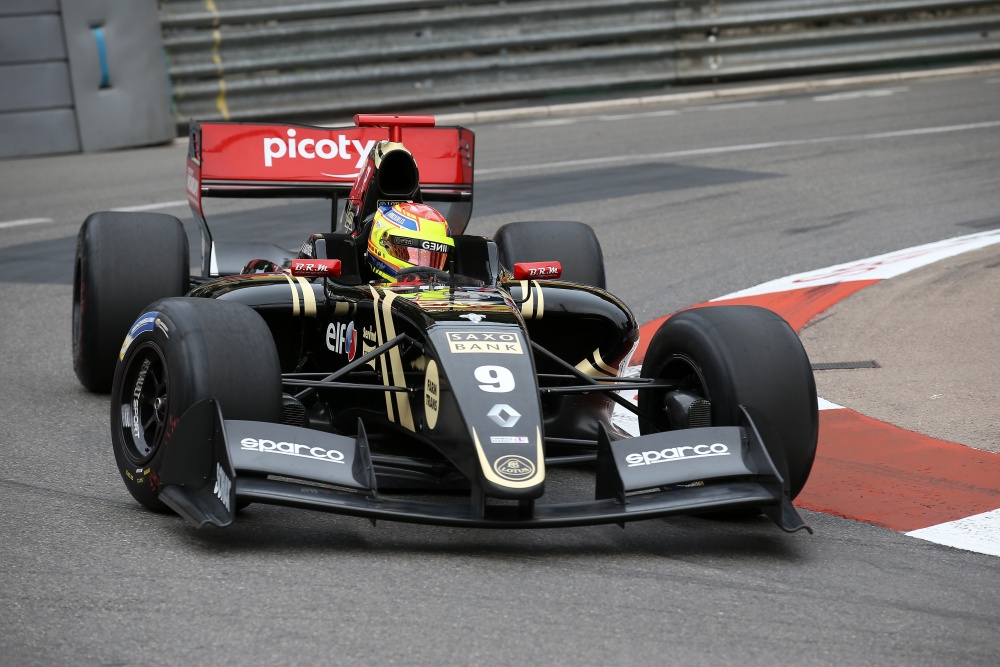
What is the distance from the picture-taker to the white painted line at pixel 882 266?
339 inches

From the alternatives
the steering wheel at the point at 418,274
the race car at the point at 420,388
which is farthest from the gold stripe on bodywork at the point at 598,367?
the steering wheel at the point at 418,274

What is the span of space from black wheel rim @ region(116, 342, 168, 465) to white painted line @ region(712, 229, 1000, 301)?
14.2ft

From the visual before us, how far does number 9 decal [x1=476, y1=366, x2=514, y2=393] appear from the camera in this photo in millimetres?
4539

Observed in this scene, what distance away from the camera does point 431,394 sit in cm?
475

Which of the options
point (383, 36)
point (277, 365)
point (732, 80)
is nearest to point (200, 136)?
point (277, 365)

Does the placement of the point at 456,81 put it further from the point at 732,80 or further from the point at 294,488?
the point at 294,488

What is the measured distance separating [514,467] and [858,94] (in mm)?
13488

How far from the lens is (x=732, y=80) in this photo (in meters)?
17.9

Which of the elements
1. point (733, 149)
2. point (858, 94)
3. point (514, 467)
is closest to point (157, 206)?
point (733, 149)

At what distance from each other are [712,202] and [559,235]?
16.0 ft

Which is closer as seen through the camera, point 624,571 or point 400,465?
point 624,571

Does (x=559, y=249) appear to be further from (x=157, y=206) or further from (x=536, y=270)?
(x=157, y=206)

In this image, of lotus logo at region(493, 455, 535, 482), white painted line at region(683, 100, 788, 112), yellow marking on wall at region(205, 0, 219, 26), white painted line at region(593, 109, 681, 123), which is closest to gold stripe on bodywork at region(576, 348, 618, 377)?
lotus logo at region(493, 455, 535, 482)

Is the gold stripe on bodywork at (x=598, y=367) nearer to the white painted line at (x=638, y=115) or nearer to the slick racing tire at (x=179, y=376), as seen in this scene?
the slick racing tire at (x=179, y=376)
